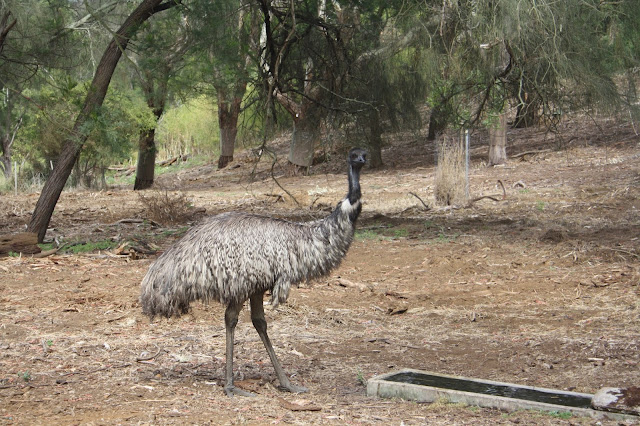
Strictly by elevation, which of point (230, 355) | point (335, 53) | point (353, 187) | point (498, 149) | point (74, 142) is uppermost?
point (335, 53)

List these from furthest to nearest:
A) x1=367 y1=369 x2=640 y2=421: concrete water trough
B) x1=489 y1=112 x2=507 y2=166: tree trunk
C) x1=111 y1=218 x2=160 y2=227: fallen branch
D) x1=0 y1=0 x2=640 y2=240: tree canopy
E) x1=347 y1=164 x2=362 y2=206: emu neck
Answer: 1. x1=489 y1=112 x2=507 y2=166: tree trunk
2. x1=111 y1=218 x2=160 y2=227: fallen branch
3. x1=0 y1=0 x2=640 y2=240: tree canopy
4. x1=347 y1=164 x2=362 y2=206: emu neck
5. x1=367 y1=369 x2=640 y2=421: concrete water trough

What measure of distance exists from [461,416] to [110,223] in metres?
9.76

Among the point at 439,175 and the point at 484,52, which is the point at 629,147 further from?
the point at 484,52

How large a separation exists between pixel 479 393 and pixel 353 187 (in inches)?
63.3

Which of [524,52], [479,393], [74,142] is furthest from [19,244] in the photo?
[479,393]

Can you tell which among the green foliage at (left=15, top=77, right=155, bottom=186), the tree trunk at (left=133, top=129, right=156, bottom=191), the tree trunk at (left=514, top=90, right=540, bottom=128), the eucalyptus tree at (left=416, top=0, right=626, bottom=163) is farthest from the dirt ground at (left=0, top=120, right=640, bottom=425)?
the tree trunk at (left=133, top=129, right=156, bottom=191)

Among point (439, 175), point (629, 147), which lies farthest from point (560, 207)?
point (629, 147)

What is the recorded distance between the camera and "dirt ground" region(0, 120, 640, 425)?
4977 millimetres

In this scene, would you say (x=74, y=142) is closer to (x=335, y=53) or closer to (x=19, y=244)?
(x=19, y=244)

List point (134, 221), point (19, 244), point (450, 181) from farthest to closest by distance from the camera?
point (450, 181), point (134, 221), point (19, 244)

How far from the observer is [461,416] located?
4676 millimetres

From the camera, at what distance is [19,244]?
9.99m

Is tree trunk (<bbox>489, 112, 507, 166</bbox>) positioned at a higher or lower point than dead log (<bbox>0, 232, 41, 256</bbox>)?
higher

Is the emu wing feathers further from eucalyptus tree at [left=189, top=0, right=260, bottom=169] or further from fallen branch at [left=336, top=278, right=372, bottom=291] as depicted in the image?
eucalyptus tree at [left=189, top=0, right=260, bottom=169]
